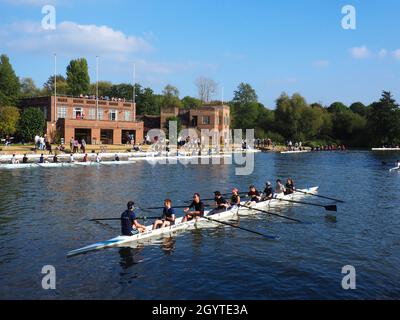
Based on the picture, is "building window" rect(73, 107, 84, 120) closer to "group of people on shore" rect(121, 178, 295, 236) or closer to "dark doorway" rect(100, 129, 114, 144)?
"dark doorway" rect(100, 129, 114, 144)

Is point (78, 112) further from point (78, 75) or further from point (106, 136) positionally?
point (78, 75)

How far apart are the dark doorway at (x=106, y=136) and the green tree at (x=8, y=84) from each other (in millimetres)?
18343

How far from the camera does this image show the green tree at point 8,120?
68938 mm

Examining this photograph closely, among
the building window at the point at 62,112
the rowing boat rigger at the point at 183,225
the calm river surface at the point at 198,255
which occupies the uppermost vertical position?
the building window at the point at 62,112

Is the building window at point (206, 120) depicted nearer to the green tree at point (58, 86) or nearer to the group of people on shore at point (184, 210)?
the green tree at point (58, 86)

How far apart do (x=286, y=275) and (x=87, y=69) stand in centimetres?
11298

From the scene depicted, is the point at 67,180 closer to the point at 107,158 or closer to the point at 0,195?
the point at 0,195

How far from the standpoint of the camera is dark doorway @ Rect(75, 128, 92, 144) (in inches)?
3125

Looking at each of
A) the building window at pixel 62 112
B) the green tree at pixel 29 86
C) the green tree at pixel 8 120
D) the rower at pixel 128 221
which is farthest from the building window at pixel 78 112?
the rower at pixel 128 221

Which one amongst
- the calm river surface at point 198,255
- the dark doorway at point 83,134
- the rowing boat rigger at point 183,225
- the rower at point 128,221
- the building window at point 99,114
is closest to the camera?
the calm river surface at point 198,255

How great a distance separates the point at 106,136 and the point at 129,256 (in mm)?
69878

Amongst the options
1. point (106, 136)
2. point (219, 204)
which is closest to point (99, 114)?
point (106, 136)
